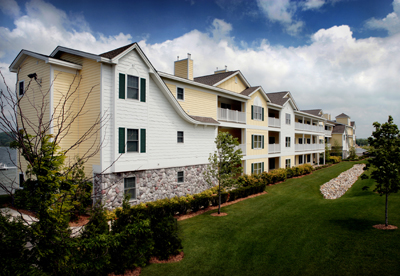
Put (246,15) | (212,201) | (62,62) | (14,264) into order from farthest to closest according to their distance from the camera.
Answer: (246,15), (212,201), (62,62), (14,264)

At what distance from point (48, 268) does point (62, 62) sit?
39.2 feet

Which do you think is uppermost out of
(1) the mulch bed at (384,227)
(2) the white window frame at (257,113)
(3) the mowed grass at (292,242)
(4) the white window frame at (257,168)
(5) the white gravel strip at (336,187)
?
(2) the white window frame at (257,113)

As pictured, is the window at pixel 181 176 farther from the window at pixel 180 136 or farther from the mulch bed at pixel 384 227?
the mulch bed at pixel 384 227

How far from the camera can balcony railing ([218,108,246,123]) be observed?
23.5 m

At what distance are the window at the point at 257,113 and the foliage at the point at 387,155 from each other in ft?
50.8

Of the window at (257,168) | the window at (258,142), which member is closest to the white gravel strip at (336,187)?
the window at (257,168)

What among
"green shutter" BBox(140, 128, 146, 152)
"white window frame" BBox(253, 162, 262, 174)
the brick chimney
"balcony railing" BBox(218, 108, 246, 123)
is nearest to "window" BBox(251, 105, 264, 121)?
"balcony railing" BBox(218, 108, 246, 123)

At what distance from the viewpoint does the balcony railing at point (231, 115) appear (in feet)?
76.9

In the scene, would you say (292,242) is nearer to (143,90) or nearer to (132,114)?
(132,114)

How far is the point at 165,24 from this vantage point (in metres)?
14.3

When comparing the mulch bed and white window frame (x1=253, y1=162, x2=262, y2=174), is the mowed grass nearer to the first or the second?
the mulch bed

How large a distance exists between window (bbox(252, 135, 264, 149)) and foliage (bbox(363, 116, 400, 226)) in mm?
15469

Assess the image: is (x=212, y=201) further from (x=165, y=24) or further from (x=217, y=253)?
(x=165, y=24)

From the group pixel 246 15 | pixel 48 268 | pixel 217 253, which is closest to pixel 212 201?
pixel 217 253
